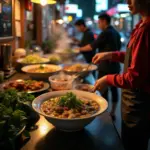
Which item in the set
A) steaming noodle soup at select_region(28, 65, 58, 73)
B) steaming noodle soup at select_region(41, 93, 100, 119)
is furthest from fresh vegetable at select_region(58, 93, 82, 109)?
steaming noodle soup at select_region(28, 65, 58, 73)

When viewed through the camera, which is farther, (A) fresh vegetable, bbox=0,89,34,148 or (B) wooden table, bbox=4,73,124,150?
(B) wooden table, bbox=4,73,124,150

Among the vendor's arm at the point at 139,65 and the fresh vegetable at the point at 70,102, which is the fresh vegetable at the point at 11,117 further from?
the vendor's arm at the point at 139,65

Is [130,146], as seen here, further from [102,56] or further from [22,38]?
[22,38]

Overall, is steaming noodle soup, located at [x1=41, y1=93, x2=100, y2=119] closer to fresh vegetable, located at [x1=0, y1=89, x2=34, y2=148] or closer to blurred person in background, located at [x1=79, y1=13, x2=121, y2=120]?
fresh vegetable, located at [x1=0, y1=89, x2=34, y2=148]

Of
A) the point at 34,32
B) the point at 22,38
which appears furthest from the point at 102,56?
the point at 34,32

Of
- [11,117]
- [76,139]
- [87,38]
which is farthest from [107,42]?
[11,117]

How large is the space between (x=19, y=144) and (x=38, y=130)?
17cm

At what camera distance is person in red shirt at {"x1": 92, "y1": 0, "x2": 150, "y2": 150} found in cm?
125

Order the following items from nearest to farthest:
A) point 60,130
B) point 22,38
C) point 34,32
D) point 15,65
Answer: point 60,130, point 15,65, point 22,38, point 34,32

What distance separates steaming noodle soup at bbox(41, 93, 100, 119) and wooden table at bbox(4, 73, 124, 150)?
10 centimetres

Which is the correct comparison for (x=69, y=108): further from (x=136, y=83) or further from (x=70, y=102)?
(x=136, y=83)

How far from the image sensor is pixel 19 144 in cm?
104

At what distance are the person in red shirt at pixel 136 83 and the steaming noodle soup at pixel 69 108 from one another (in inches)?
9.2

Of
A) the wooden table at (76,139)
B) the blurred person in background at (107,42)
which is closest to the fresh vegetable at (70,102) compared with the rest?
the wooden table at (76,139)
